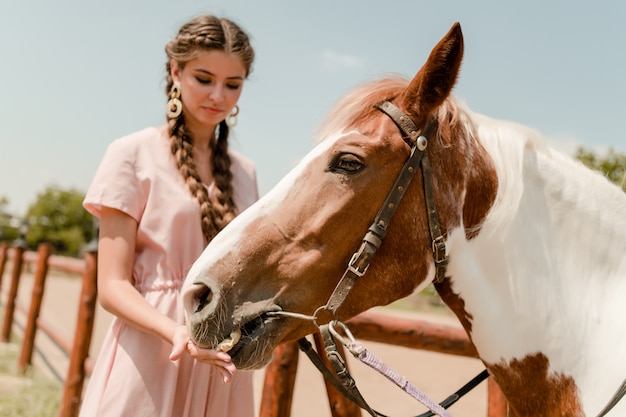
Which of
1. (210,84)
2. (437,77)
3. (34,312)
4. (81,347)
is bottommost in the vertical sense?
(34,312)

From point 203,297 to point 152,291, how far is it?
0.39m

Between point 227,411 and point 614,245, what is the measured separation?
1446mm

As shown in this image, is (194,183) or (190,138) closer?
(194,183)

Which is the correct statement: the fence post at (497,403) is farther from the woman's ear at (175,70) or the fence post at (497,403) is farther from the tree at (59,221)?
the tree at (59,221)

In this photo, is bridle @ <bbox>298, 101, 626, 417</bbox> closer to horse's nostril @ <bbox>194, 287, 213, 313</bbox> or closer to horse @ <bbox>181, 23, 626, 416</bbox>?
horse @ <bbox>181, 23, 626, 416</bbox>

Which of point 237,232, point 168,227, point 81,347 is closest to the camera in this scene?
point 237,232

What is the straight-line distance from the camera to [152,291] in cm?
191

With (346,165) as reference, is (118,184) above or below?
below

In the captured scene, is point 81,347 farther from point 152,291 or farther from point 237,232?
point 237,232

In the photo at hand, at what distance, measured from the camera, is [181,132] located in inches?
81.1

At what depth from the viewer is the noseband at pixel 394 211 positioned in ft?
5.36

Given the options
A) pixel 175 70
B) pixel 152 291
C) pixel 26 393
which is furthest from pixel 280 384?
pixel 26 393

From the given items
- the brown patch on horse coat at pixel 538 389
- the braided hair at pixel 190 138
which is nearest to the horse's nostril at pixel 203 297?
the braided hair at pixel 190 138

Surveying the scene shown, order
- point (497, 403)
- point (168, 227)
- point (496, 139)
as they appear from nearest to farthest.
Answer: point (496, 139)
point (168, 227)
point (497, 403)
